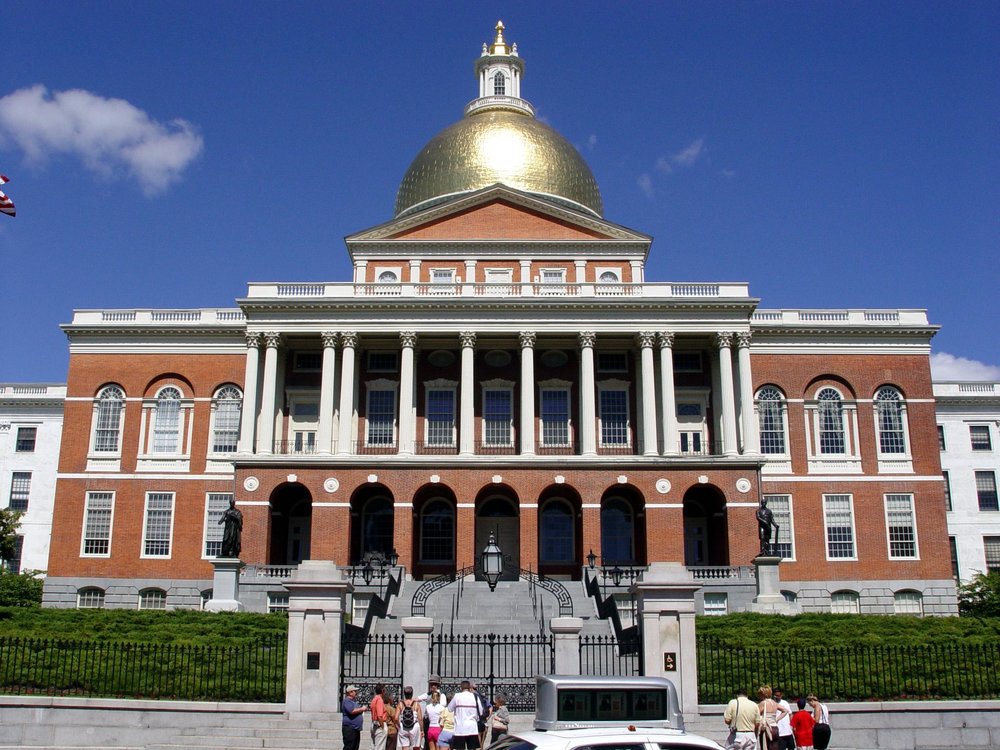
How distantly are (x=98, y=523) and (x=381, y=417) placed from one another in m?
13.9

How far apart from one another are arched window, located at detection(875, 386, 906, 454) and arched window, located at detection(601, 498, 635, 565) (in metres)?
12.3

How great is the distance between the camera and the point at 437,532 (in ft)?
162

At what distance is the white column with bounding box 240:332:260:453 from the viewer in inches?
1886

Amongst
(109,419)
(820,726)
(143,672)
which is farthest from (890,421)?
(143,672)

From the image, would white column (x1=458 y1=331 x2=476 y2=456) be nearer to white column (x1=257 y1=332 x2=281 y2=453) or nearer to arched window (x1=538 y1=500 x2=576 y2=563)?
arched window (x1=538 y1=500 x2=576 y2=563)

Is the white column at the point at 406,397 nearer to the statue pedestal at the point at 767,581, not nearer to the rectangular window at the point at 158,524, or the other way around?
the rectangular window at the point at 158,524

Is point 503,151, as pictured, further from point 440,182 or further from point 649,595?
point 649,595

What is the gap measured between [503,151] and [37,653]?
133 ft

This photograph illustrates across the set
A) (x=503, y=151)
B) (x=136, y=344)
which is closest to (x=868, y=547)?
(x=503, y=151)

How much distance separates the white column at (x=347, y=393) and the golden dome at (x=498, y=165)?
36.4ft

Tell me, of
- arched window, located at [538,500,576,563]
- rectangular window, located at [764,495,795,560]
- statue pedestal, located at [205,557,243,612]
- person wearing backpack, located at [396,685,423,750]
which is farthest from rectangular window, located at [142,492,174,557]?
person wearing backpack, located at [396,685,423,750]

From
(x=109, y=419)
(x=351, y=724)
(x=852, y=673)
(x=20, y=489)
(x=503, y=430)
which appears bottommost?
(x=351, y=724)

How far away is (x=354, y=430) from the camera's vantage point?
162ft

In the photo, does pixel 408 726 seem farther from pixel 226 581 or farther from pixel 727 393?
pixel 727 393
